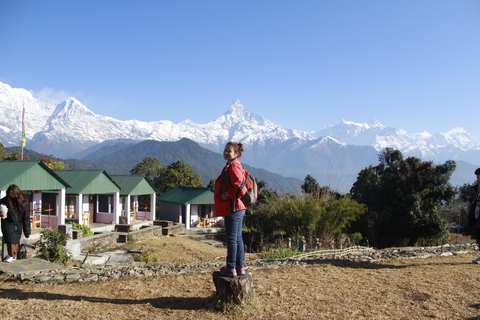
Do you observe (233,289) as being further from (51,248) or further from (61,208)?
(61,208)

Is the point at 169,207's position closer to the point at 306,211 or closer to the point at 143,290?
the point at 306,211

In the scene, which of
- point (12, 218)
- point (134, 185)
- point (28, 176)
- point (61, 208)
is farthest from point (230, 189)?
point (134, 185)

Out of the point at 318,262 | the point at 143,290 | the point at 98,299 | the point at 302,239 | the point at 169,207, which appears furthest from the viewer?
the point at 169,207

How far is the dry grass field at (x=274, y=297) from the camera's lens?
11.3 ft

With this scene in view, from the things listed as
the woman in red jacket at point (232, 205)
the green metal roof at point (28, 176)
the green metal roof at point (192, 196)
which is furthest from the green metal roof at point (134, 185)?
the woman in red jacket at point (232, 205)

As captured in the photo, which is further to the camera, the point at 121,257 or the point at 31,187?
the point at 31,187

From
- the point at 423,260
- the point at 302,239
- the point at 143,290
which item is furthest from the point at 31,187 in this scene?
the point at 423,260

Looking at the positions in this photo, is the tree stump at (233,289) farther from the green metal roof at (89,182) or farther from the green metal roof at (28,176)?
the green metal roof at (89,182)

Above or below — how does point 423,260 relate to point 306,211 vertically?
below

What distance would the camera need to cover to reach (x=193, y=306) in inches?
143

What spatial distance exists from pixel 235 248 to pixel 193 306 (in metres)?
0.78

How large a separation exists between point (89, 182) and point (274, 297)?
56.2ft

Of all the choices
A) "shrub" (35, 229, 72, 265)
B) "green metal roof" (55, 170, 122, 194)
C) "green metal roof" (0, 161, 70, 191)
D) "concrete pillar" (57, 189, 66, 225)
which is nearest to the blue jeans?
"shrub" (35, 229, 72, 265)

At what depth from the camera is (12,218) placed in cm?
540
